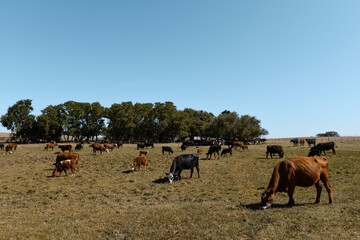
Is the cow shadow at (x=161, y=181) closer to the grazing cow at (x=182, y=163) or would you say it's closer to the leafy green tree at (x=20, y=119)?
the grazing cow at (x=182, y=163)

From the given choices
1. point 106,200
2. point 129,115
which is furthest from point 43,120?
point 106,200

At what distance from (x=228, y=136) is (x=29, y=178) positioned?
216ft

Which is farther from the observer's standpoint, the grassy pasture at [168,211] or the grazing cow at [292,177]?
the grazing cow at [292,177]

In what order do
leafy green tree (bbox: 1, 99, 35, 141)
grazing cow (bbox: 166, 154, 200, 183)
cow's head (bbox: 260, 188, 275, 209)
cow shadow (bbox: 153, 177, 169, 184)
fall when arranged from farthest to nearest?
leafy green tree (bbox: 1, 99, 35, 141) → grazing cow (bbox: 166, 154, 200, 183) → cow shadow (bbox: 153, 177, 169, 184) → cow's head (bbox: 260, 188, 275, 209)

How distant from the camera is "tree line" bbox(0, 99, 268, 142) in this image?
70375 mm

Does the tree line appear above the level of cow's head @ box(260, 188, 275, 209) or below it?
above

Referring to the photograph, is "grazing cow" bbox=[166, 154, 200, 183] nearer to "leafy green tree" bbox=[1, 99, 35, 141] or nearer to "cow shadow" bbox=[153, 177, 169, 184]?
"cow shadow" bbox=[153, 177, 169, 184]

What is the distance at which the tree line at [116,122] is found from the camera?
7038 centimetres

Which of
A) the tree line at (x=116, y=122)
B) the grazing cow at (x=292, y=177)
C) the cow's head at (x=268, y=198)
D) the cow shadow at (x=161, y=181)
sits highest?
the tree line at (x=116, y=122)

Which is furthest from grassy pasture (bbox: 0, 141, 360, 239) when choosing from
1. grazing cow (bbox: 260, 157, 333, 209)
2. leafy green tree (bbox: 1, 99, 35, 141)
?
leafy green tree (bbox: 1, 99, 35, 141)

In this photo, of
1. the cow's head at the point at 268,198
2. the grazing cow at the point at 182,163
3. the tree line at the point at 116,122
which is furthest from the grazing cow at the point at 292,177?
the tree line at the point at 116,122

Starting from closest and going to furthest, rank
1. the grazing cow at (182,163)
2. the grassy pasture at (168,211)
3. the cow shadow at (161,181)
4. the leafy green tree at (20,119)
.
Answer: the grassy pasture at (168,211)
the cow shadow at (161,181)
the grazing cow at (182,163)
the leafy green tree at (20,119)

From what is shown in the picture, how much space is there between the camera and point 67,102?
253 feet

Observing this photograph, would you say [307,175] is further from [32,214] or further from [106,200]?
[32,214]
